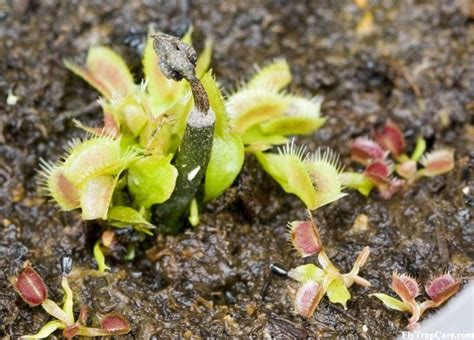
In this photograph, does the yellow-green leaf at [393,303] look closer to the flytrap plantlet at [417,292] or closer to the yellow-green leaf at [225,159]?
the flytrap plantlet at [417,292]

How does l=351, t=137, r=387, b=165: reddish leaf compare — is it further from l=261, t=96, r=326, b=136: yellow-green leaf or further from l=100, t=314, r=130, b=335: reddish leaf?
l=100, t=314, r=130, b=335: reddish leaf

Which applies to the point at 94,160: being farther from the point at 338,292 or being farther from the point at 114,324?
the point at 338,292

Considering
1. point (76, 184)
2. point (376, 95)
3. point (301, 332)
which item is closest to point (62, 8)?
point (76, 184)

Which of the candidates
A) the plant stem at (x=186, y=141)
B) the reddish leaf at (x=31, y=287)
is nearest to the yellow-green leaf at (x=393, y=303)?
the plant stem at (x=186, y=141)

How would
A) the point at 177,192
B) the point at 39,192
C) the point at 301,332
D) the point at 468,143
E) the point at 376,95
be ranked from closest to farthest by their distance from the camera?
the point at 301,332, the point at 177,192, the point at 39,192, the point at 468,143, the point at 376,95

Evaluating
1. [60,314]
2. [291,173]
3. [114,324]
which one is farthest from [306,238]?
[60,314]

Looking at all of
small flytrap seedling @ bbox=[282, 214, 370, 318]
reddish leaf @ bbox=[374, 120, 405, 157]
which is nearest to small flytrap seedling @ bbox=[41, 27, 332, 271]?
small flytrap seedling @ bbox=[282, 214, 370, 318]

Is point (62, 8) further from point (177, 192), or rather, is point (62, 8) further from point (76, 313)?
point (76, 313)
